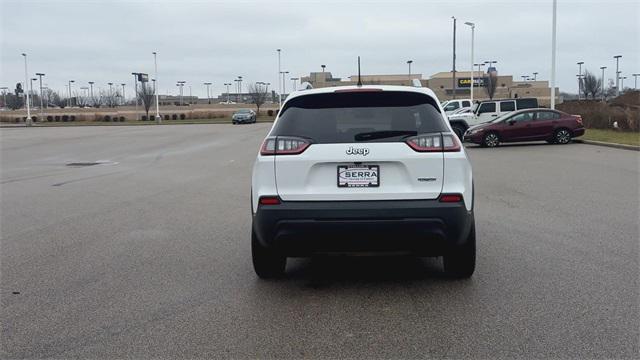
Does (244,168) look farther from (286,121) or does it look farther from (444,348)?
(444,348)

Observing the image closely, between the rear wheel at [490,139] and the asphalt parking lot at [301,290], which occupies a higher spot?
the rear wheel at [490,139]

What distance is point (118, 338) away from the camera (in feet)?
13.8

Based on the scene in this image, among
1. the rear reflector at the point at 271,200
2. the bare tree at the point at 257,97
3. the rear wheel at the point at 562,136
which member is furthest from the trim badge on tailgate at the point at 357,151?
the bare tree at the point at 257,97

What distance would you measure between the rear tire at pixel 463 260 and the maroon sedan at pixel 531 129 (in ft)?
60.6

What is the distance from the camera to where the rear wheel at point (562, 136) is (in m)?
23.1

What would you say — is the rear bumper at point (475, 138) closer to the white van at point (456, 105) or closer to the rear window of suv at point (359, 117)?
the white van at point (456, 105)

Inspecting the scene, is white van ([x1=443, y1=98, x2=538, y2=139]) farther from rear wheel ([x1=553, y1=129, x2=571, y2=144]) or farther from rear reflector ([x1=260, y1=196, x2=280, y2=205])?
rear reflector ([x1=260, y1=196, x2=280, y2=205])

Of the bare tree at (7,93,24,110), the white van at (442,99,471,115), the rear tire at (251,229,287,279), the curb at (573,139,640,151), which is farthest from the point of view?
the bare tree at (7,93,24,110)

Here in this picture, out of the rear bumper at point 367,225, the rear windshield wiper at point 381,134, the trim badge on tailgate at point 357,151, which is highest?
the rear windshield wiper at point 381,134

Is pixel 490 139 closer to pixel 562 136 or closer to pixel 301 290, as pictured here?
pixel 562 136

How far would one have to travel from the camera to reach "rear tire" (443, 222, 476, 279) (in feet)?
16.7

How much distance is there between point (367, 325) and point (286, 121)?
5.81ft

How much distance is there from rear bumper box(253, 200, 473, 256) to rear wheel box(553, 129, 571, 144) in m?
20.0

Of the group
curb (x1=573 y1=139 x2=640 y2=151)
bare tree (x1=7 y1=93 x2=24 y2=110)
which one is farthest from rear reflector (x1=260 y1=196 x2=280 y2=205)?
bare tree (x1=7 y1=93 x2=24 y2=110)
